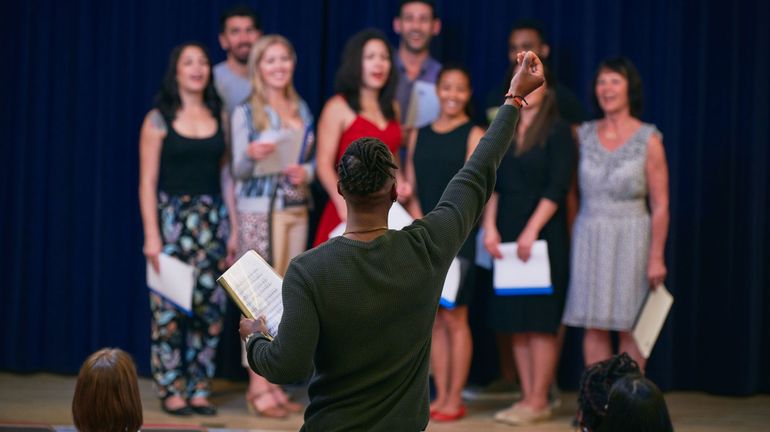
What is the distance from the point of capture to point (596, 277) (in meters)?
4.41

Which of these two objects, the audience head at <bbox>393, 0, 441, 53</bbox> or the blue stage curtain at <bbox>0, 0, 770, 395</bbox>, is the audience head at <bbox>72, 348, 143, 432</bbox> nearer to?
the audience head at <bbox>393, 0, 441, 53</bbox>

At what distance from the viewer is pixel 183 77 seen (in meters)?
4.51

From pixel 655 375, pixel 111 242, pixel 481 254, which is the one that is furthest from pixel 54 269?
pixel 655 375

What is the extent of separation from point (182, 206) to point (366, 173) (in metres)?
2.60

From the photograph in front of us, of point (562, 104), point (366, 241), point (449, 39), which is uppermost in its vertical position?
point (449, 39)

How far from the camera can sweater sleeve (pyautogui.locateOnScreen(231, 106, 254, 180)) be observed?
4516mm

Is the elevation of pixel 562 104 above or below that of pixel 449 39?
below

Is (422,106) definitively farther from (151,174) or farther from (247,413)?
(247,413)

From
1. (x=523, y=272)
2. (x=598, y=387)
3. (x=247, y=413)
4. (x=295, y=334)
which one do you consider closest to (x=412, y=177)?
(x=523, y=272)

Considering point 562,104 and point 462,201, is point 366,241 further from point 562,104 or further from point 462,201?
point 562,104

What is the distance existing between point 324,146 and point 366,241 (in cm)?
255

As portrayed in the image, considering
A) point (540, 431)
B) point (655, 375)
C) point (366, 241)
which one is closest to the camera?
point (366, 241)

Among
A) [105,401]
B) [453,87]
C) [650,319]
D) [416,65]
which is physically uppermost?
[416,65]

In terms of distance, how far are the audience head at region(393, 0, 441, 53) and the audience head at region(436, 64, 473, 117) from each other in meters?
0.46
